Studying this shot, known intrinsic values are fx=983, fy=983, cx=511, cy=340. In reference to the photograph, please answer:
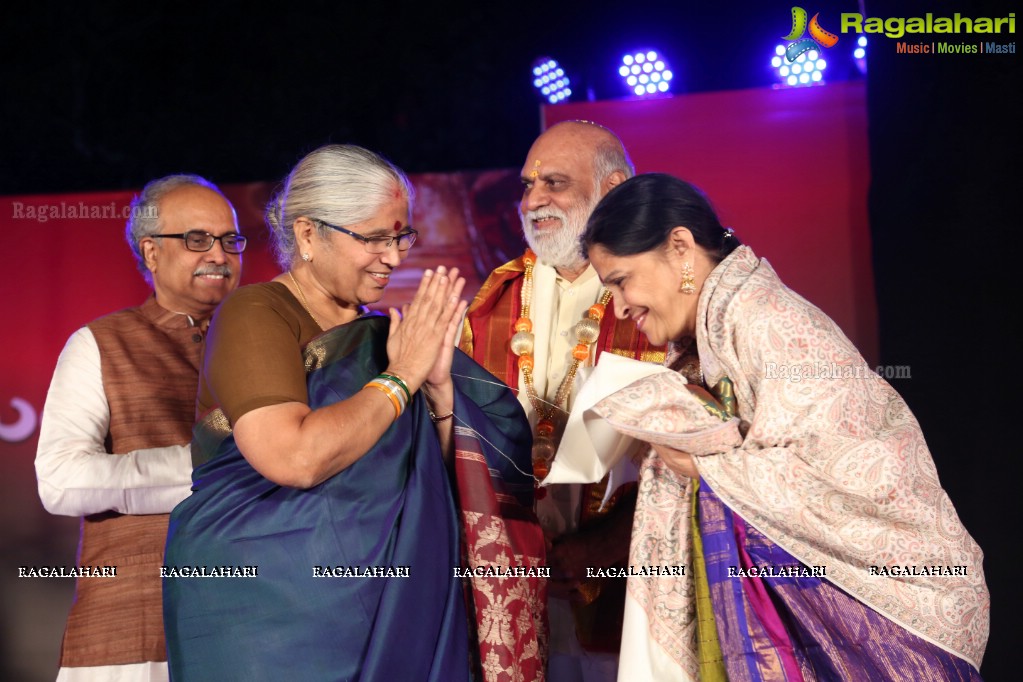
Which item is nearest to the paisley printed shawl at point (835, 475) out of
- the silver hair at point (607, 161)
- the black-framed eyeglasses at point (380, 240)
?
the black-framed eyeglasses at point (380, 240)

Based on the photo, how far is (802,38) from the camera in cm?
441

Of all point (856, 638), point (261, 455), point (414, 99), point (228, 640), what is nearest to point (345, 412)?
point (261, 455)

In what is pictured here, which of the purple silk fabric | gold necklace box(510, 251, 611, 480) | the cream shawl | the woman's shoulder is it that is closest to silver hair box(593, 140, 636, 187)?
gold necklace box(510, 251, 611, 480)

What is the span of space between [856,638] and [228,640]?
1317 mm

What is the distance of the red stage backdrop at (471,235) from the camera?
4.17 metres

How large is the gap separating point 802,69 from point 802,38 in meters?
0.16

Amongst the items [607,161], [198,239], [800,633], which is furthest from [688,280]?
[198,239]

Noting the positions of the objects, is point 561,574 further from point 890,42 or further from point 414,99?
point 414,99

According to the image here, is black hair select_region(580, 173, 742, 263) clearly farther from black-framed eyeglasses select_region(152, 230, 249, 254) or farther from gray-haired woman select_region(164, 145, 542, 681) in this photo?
black-framed eyeglasses select_region(152, 230, 249, 254)

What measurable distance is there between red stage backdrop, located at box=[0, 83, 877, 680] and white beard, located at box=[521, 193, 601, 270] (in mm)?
1312

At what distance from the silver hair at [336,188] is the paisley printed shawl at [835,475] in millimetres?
905

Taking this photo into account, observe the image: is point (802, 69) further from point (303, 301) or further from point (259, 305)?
point (259, 305)

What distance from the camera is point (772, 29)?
4.50 metres

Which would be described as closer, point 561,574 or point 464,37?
point 561,574
